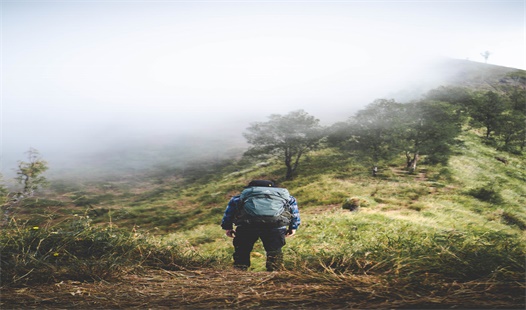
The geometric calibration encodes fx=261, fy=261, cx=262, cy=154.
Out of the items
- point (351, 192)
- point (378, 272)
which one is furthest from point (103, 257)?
point (351, 192)

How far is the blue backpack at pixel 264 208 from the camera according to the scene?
4574 mm

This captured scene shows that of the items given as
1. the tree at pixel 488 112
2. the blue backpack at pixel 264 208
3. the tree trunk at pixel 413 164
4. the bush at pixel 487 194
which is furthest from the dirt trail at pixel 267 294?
the tree at pixel 488 112

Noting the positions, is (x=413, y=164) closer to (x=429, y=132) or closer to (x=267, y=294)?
(x=429, y=132)

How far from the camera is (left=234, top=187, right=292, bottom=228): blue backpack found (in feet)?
15.0

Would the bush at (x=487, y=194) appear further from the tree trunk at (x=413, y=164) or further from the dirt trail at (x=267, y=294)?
the dirt trail at (x=267, y=294)

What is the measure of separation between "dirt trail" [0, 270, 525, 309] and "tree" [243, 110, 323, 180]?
166 feet

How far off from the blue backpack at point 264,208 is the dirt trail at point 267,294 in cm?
219

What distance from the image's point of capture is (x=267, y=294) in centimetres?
190

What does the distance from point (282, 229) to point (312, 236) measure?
35.6 feet

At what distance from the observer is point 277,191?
501 centimetres

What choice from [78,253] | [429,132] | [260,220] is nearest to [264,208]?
[260,220]

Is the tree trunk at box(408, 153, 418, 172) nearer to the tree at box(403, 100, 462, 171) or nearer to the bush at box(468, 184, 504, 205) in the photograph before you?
the tree at box(403, 100, 462, 171)

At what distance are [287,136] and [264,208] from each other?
50200mm

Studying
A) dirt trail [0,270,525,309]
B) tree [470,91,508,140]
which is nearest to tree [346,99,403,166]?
tree [470,91,508,140]
